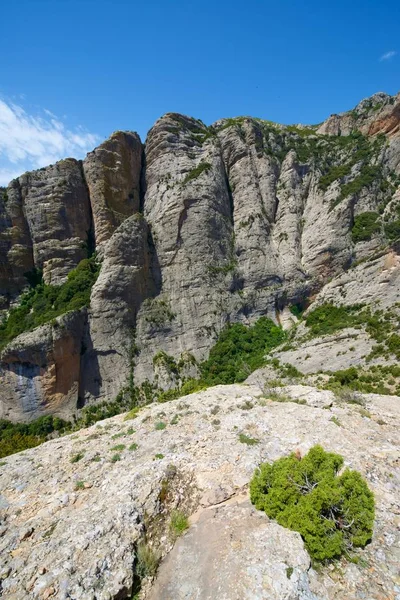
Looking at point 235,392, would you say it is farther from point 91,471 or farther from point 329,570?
point 329,570

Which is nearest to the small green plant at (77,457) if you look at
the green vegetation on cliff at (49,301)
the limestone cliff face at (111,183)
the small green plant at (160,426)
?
the small green plant at (160,426)

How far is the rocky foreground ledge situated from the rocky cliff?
21319 millimetres

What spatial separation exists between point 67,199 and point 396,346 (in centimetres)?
4663

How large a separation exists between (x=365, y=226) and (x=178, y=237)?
26.6m

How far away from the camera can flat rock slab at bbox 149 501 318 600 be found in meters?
5.97

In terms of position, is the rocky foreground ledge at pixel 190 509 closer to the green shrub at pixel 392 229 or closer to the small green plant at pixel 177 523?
the small green plant at pixel 177 523

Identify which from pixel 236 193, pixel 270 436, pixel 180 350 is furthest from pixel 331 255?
pixel 270 436

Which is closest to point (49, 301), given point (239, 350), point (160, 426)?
point (239, 350)

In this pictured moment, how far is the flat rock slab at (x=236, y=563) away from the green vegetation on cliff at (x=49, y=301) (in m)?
32.3

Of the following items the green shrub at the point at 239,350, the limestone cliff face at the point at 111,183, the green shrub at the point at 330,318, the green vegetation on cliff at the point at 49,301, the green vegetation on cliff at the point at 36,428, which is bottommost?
the green vegetation on cliff at the point at 36,428

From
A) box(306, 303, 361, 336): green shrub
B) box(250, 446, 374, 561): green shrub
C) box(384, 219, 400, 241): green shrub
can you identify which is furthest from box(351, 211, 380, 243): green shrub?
box(250, 446, 374, 561): green shrub

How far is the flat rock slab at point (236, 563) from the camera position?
5969mm

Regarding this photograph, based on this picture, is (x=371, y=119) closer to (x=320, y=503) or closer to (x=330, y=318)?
(x=330, y=318)

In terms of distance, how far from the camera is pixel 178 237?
4266 cm
